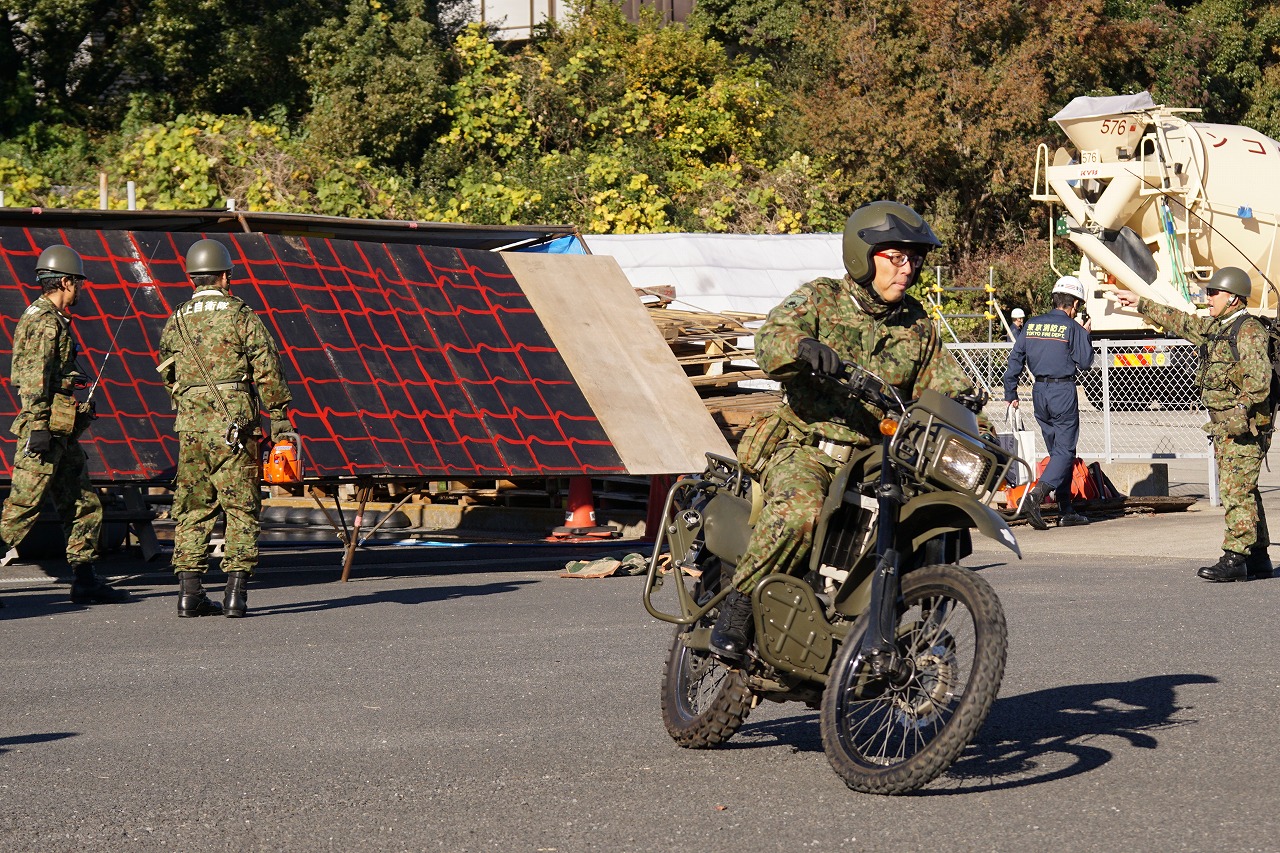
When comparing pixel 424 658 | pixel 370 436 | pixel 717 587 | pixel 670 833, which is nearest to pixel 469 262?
pixel 370 436

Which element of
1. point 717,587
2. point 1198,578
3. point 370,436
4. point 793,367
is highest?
point 793,367

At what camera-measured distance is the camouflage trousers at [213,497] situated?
9.77 m

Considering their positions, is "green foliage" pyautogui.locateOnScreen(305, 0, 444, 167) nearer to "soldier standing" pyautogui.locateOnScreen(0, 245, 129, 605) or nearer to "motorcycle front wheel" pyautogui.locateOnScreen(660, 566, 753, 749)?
"soldier standing" pyautogui.locateOnScreen(0, 245, 129, 605)

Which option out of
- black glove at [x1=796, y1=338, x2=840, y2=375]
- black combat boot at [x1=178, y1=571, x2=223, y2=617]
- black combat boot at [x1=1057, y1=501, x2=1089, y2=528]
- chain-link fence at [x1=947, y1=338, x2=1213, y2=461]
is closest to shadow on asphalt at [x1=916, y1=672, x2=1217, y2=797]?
black glove at [x1=796, y1=338, x2=840, y2=375]

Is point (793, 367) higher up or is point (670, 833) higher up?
point (793, 367)

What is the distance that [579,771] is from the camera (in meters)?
5.64

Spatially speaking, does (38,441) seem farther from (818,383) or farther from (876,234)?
(876,234)

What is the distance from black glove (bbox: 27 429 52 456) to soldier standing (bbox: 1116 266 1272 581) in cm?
702


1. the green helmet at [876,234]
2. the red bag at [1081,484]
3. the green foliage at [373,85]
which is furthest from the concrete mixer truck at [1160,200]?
the green helmet at [876,234]

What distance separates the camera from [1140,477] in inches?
674

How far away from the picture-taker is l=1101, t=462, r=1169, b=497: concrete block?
1698 centimetres

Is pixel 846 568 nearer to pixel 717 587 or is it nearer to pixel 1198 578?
pixel 717 587

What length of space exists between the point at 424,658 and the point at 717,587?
8.92 ft

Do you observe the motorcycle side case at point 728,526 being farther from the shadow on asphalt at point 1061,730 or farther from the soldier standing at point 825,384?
the shadow on asphalt at point 1061,730
